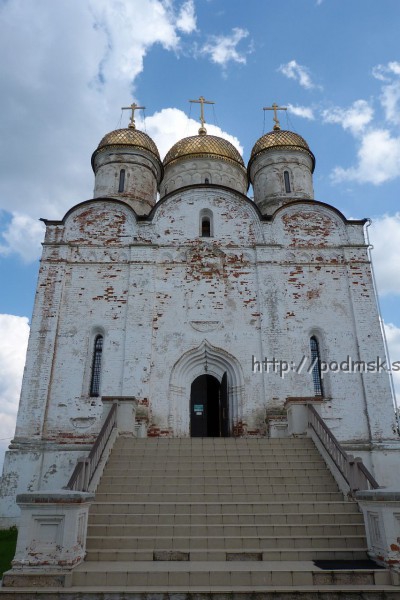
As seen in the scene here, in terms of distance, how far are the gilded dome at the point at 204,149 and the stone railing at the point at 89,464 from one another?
13.3 metres

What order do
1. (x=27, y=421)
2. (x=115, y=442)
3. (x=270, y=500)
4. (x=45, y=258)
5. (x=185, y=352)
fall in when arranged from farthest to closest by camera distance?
(x=45, y=258), (x=185, y=352), (x=27, y=421), (x=115, y=442), (x=270, y=500)

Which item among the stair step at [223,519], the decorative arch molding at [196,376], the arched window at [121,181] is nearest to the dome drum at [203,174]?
the arched window at [121,181]

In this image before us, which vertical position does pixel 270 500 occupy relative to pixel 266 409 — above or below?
below

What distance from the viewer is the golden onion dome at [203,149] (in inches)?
770

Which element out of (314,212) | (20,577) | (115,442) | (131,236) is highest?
(314,212)

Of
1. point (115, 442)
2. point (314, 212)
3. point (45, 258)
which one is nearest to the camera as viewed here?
point (115, 442)

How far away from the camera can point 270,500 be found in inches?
290

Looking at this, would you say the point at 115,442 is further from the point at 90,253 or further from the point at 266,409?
the point at 90,253

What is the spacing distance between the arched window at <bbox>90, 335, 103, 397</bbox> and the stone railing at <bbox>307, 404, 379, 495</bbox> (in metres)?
6.04

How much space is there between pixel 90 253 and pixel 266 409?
23.5 ft

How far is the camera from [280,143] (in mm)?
19031

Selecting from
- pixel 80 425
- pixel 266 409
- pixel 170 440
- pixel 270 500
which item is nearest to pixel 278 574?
pixel 270 500

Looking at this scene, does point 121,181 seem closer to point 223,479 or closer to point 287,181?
point 287,181

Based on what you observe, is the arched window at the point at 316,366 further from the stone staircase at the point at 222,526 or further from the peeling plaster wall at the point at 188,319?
the stone staircase at the point at 222,526
